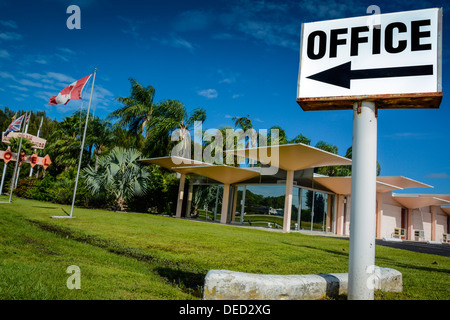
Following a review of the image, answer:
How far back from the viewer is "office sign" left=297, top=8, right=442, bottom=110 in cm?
398

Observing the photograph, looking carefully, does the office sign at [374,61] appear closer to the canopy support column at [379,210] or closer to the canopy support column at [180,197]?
the canopy support column at [180,197]

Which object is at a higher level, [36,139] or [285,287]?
[36,139]

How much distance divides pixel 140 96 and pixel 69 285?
31.6 meters

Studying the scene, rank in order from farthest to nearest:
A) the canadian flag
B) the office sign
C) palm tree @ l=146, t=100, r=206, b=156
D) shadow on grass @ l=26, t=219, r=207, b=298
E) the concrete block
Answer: palm tree @ l=146, t=100, r=206, b=156, the canadian flag, shadow on grass @ l=26, t=219, r=207, b=298, the office sign, the concrete block

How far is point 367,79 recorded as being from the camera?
4148 mm

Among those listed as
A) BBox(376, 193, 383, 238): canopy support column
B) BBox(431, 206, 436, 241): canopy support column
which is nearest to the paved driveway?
BBox(376, 193, 383, 238): canopy support column

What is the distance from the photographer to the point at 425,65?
3965mm

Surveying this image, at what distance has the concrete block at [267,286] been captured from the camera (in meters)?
3.44

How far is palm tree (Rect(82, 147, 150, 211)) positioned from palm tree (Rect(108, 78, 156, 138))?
27.7 ft

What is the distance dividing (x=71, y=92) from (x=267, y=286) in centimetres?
1265

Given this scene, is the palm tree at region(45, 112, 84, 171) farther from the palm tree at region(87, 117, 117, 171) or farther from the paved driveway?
the paved driveway

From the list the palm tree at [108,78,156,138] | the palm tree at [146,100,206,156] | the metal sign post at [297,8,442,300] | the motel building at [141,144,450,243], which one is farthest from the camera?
the palm tree at [108,78,156,138]
